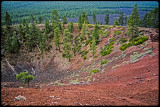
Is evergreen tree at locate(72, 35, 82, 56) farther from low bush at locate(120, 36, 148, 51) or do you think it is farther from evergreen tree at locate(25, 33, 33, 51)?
low bush at locate(120, 36, 148, 51)

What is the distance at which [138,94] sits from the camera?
35.4 ft

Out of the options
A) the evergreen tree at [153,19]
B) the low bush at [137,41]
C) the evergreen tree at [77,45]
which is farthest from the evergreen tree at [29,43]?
the evergreen tree at [153,19]

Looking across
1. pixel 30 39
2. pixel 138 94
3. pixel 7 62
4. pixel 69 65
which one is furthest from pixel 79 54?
pixel 138 94

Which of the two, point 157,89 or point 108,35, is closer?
point 157,89

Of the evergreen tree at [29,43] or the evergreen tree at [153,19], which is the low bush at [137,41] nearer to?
the evergreen tree at [153,19]

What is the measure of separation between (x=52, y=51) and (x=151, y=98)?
5107 cm

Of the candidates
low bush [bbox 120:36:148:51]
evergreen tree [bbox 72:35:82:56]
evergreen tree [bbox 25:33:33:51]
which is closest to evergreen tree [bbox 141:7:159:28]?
low bush [bbox 120:36:148:51]

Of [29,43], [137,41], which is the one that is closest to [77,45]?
[29,43]

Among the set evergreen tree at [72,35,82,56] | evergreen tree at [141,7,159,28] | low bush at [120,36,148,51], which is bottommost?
evergreen tree at [72,35,82,56]

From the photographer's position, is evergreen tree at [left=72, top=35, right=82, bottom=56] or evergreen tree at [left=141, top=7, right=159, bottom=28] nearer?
evergreen tree at [left=72, top=35, right=82, bottom=56]

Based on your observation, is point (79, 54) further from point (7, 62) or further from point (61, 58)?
point (7, 62)

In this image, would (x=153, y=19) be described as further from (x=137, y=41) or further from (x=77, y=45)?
(x=77, y=45)

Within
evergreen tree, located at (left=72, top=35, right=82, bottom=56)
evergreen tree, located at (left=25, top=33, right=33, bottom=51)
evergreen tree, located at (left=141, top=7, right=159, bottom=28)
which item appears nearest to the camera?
evergreen tree, located at (left=72, top=35, right=82, bottom=56)

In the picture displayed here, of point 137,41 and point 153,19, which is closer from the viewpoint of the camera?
point 137,41
